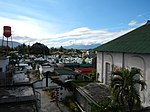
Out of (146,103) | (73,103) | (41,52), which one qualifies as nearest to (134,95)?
(146,103)

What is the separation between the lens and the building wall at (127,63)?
1481 centimetres

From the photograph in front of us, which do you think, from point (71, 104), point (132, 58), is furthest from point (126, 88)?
point (71, 104)

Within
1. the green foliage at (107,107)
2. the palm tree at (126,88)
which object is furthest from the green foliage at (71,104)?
the palm tree at (126,88)

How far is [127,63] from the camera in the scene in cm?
1759

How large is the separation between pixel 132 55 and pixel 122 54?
1.79 metres

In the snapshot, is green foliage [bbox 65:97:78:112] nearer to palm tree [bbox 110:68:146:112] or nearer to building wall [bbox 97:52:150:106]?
building wall [bbox 97:52:150:106]

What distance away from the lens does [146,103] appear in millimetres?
14930

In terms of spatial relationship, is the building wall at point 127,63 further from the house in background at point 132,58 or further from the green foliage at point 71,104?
the green foliage at point 71,104

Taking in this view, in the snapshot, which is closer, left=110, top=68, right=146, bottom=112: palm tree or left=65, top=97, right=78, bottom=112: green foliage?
left=110, top=68, right=146, bottom=112: palm tree

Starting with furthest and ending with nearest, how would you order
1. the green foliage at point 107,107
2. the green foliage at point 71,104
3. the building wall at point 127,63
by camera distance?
1. the green foliage at point 71,104
2. the building wall at point 127,63
3. the green foliage at point 107,107

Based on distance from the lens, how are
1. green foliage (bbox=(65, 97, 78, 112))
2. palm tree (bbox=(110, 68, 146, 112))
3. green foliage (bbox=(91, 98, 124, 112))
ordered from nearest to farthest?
palm tree (bbox=(110, 68, 146, 112)), green foliage (bbox=(91, 98, 124, 112)), green foliage (bbox=(65, 97, 78, 112))

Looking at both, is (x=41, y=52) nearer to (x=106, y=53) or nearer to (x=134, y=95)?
(x=106, y=53)

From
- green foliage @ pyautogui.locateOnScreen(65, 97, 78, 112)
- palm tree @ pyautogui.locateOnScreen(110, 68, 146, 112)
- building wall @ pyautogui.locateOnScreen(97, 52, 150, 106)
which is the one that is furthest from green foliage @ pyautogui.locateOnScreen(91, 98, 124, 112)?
green foliage @ pyautogui.locateOnScreen(65, 97, 78, 112)

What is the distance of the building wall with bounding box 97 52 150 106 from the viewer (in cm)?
1481
